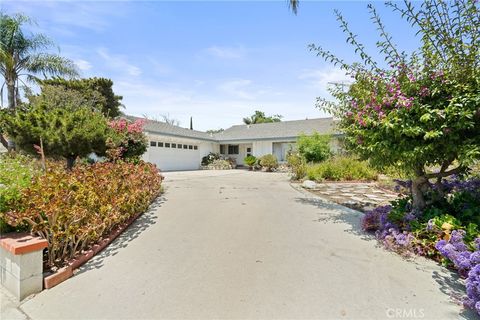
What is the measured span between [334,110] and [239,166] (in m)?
19.3

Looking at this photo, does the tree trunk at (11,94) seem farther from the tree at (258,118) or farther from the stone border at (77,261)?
the tree at (258,118)

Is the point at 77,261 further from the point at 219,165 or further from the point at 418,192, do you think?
the point at 219,165

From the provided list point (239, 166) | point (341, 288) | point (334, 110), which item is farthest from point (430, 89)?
point (239, 166)

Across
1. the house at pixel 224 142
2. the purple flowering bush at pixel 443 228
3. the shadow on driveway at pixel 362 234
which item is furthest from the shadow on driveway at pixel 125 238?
the house at pixel 224 142

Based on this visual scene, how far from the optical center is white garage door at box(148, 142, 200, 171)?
58.4 ft

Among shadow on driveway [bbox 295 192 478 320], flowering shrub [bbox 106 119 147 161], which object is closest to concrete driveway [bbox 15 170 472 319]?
shadow on driveway [bbox 295 192 478 320]

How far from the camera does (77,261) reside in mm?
3340

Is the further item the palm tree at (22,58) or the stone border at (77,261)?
the palm tree at (22,58)

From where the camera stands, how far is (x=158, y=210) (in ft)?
21.5

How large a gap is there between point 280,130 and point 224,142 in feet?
19.4

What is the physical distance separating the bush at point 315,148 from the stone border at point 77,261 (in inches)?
500

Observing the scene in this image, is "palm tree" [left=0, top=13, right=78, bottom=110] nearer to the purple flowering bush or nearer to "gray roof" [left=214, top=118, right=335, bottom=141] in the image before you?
"gray roof" [left=214, top=118, right=335, bottom=141]

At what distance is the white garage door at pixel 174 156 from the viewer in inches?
701

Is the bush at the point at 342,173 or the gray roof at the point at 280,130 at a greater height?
the gray roof at the point at 280,130
